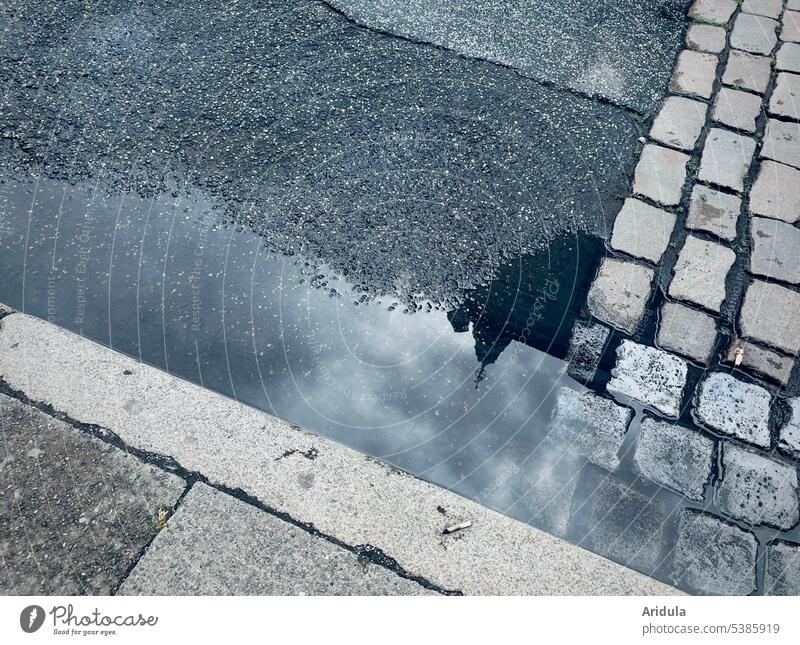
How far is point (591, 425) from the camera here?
2.61m

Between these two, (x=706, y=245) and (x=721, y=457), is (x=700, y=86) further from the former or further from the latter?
(x=721, y=457)

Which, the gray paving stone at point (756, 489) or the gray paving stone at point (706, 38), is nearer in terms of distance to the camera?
the gray paving stone at point (756, 489)

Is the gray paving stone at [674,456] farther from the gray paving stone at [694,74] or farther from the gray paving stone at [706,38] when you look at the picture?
the gray paving stone at [706,38]

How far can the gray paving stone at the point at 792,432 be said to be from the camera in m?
2.55

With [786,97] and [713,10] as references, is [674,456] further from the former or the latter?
[713,10]

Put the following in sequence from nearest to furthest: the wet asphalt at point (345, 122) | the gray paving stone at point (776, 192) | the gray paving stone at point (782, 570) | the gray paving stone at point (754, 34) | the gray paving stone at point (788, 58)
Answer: the gray paving stone at point (782, 570)
the wet asphalt at point (345, 122)
the gray paving stone at point (776, 192)
the gray paving stone at point (788, 58)
the gray paving stone at point (754, 34)

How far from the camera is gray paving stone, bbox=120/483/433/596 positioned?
6.98 feet

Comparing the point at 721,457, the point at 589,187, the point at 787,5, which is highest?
the point at 787,5

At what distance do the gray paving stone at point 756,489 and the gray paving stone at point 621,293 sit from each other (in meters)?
0.70

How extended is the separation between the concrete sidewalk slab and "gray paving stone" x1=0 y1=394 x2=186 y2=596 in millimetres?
109

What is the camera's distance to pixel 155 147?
331 cm

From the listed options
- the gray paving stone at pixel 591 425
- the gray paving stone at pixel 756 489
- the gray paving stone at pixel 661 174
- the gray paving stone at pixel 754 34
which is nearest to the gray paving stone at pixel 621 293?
the gray paving stone at pixel 591 425

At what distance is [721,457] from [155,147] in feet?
10.4
